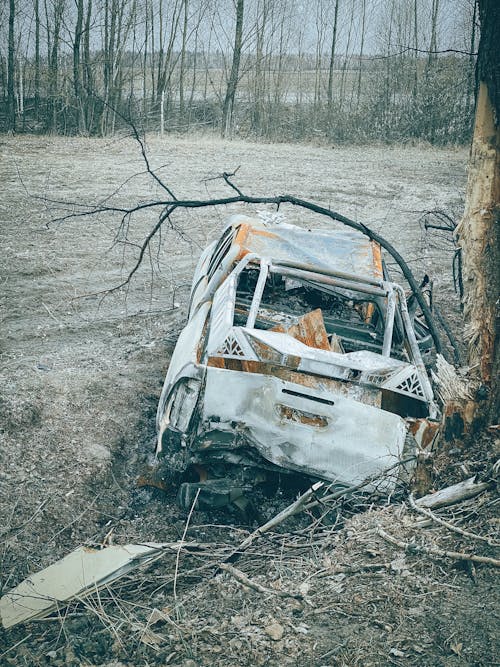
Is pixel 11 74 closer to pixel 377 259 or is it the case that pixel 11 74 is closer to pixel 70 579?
pixel 377 259

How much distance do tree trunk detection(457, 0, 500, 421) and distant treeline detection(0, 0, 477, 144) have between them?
19.1 metres

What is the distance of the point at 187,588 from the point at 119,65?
841 inches

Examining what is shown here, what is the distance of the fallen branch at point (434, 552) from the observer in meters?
3.17

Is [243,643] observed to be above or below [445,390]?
below

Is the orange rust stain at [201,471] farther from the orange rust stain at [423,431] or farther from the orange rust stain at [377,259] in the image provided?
the orange rust stain at [377,259]

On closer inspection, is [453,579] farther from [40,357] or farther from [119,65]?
[119,65]

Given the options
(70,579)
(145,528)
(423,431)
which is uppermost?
(423,431)

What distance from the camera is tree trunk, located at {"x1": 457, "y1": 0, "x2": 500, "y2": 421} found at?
3562mm

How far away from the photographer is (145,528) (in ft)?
15.0

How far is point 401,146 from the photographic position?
2338 cm

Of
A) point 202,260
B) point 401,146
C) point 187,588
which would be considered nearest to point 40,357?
point 202,260

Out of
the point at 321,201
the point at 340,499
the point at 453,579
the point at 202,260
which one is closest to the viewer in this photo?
the point at 453,579

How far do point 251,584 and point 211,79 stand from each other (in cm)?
2291

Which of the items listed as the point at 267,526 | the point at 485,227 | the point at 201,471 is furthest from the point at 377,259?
the point at 267,526
